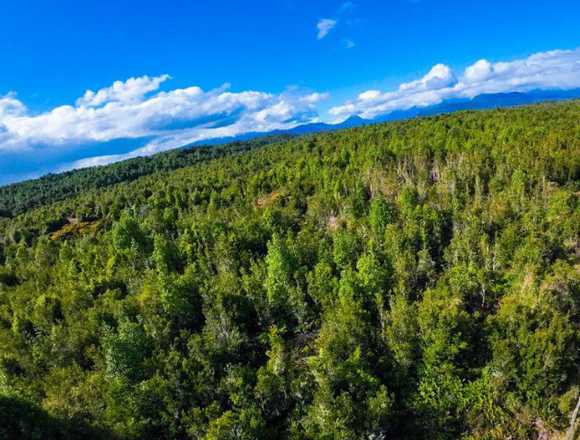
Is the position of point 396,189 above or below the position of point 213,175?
below

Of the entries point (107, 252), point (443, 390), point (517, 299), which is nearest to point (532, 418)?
point (443, 390)

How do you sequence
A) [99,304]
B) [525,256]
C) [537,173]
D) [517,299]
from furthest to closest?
1. [537,173]
2. [99,304]
3. [525,256]
4. [517,299]

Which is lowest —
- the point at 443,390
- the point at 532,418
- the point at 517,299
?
the point at 532,418

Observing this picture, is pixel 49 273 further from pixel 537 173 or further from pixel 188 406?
pixel 537 173

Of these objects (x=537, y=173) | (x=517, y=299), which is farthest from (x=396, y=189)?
(x=517, y=299)

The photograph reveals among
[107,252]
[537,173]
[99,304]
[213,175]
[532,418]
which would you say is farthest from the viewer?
[213,175]

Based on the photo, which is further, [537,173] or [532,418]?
[537,173]
